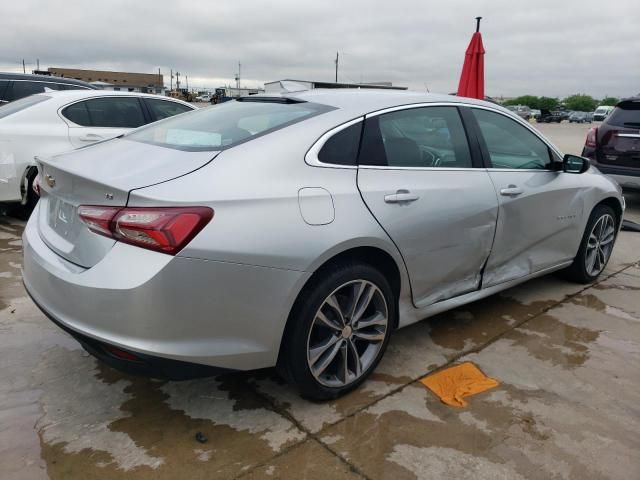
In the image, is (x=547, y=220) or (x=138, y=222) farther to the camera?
(x=547, y=220)

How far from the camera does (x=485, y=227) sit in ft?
10.0

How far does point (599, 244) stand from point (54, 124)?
5.30 m

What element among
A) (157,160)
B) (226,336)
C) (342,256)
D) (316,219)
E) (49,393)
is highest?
(157,160)

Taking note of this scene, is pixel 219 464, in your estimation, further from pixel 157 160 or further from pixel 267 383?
pixel 157 160

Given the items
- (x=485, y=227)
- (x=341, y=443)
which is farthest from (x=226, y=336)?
(x=485, y=227)

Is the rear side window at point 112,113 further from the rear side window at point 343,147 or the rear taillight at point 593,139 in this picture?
the rear taillight at point 593,139

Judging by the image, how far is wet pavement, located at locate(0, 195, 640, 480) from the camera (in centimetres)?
211

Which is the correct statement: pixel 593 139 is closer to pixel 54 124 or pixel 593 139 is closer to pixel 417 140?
pixel 417 140

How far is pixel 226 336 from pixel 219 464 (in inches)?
20.4

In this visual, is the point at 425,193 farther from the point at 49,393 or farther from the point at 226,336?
the point at 49,393

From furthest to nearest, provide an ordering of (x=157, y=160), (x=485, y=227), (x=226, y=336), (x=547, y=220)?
(x=547, y=220) → (x=485, y=227) → (x=157, y=160) → (x=226, y=336)

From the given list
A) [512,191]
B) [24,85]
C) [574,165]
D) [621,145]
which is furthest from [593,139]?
[24,85]

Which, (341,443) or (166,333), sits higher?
(166,333)

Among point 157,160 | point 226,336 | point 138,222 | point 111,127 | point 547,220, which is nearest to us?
point 138,222
